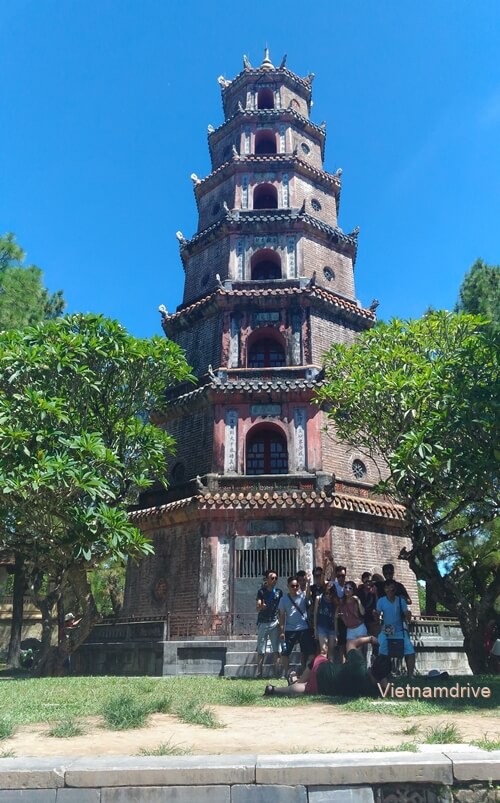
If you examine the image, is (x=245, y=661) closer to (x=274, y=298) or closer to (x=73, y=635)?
(x=73, y=635)

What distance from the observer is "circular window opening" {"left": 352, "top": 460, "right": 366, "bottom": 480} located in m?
19.5

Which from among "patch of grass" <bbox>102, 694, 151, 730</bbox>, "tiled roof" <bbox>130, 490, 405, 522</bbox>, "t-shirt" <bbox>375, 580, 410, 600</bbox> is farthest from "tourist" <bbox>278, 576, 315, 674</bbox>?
"tiled roof" <bbox>130, 490, 405, 522</bbox>

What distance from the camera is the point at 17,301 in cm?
2252

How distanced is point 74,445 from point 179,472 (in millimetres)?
7038

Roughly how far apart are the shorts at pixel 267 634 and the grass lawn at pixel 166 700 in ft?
2.21

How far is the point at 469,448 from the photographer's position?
35.8 feet

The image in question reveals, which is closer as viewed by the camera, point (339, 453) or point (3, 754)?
point (3, 754)

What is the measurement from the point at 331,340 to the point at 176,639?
11.0 meters

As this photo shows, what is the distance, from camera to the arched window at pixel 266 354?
851 inches

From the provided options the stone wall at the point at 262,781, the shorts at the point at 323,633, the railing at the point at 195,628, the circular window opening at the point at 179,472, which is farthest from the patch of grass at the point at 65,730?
the circular window opening at the point at 179,472

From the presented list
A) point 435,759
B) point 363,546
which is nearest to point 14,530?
point 363,546

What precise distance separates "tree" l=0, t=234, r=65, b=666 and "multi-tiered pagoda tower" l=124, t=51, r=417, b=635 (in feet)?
16.3

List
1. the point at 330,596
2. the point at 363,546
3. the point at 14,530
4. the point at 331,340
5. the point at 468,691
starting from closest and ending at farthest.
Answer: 1. the point at 468,691
2. the point at 330,596
3. the point at 14,530
4. the point at 363,546
5. the point at 331,340

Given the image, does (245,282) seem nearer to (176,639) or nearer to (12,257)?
(12,257)
